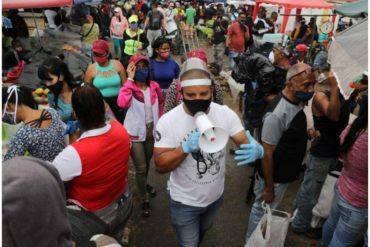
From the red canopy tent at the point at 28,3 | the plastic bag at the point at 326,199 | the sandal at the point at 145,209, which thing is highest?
the red canopy tent at the point at 28,3

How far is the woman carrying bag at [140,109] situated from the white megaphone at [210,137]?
1.57 metres

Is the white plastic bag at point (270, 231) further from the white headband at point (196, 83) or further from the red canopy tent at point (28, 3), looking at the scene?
the red canopy tent at point (28, 3)

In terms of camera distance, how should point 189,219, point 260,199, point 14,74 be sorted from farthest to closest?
point 14,74 < point 260,199 < point 189,219

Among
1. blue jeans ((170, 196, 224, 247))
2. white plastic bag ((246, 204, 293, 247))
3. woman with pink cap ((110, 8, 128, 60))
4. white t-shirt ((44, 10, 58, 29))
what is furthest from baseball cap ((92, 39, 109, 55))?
white t-shirt ((44, 10, 58, 29))

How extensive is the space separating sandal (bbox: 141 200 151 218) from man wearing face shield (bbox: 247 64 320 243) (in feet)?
5.08

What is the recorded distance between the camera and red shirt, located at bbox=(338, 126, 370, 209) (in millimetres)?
1815

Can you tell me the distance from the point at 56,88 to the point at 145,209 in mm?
1815

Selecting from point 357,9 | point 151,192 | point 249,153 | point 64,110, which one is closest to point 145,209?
point 151,192

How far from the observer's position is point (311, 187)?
300 centimetres

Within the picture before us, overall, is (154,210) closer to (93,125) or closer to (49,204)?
(93,125)

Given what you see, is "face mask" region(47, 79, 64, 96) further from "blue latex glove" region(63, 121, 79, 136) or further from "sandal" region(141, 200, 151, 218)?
"sandal" region(141, 200, 151, 218)

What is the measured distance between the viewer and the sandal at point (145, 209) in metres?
3.52

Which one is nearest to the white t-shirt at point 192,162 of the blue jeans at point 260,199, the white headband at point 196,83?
the white headband at point 196,83

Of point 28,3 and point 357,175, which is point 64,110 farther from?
point 28,3
